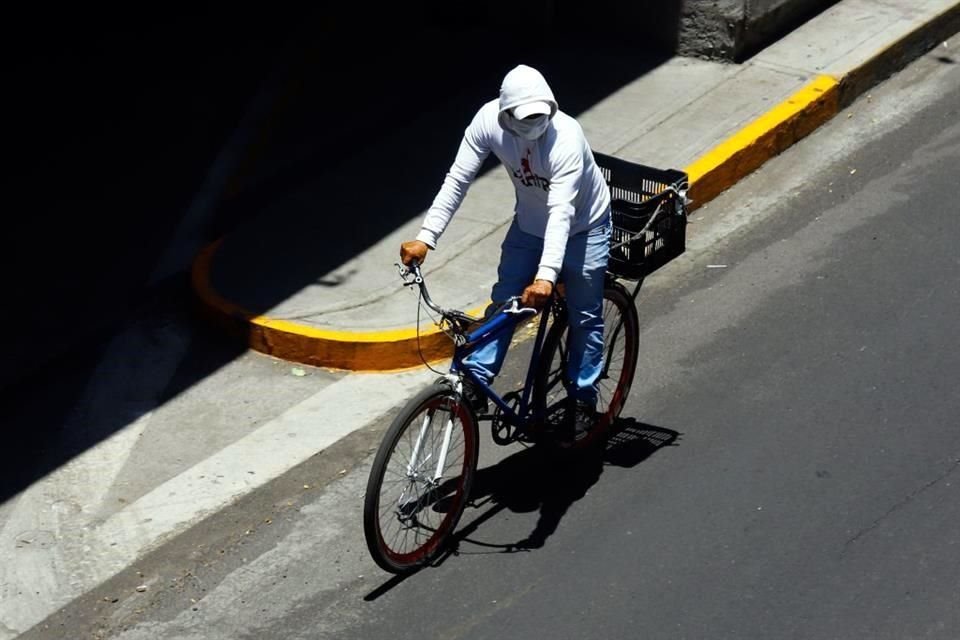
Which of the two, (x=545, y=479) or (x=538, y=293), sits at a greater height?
(x=538, y=293)

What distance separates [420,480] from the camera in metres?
6.55

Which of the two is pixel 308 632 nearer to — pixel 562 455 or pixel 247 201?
pixel 562 455

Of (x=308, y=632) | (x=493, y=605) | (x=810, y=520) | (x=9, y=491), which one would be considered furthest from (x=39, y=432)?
(x=810, y=520)

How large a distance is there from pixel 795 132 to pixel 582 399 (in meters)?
3.79

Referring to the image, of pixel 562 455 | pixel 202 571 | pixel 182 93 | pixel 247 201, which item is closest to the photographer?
pixel 202 571

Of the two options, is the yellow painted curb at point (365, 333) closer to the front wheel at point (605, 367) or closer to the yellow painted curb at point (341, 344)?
the yellow painted curb at point (341, 344)

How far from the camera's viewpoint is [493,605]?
6.39 m

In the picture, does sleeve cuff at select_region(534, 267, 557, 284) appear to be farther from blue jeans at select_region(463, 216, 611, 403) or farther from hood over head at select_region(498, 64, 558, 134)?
hood over head at select_region(498, 64, 558, 134)

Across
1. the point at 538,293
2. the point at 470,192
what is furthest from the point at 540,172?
the point at 470,192

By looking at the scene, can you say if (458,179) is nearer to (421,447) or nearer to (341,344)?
(421,447)

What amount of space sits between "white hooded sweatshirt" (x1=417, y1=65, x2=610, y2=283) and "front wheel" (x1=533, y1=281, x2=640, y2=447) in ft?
1.91

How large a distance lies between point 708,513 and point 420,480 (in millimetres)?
1255

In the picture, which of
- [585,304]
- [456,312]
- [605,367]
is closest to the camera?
[456,312]

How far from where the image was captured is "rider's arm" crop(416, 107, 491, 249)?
21.4 ft
